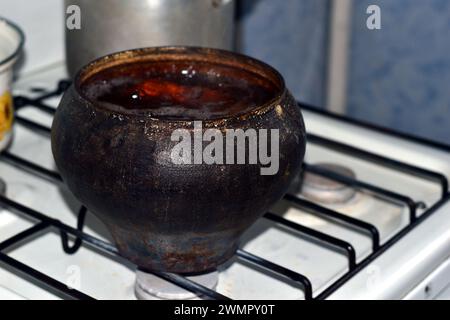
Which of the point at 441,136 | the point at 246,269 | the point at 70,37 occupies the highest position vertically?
the point at 70,37

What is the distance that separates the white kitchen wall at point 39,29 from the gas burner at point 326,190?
1.12 ft

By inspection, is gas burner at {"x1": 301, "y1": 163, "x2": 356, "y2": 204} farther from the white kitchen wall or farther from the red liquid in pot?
the white kitchen wall

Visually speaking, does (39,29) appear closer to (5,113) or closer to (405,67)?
(5,113)

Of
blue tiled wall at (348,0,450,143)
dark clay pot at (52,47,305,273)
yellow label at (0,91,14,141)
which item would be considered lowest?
blue tiled wall at (348,0,450,143)

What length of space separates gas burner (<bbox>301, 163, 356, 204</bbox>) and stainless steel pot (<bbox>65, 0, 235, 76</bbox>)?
0.50ft

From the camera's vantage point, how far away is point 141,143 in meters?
0.58

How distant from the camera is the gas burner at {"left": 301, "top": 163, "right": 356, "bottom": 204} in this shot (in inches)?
31.4

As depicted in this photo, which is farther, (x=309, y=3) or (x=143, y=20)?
(x=309, y=3)

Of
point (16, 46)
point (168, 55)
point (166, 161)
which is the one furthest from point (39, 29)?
point (166, 161)

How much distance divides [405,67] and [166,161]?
72 cm

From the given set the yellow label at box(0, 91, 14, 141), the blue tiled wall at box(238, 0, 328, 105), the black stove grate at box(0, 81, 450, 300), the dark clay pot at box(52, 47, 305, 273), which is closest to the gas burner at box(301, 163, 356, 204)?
the black stove grate at box(0, 81, 450, 300)
